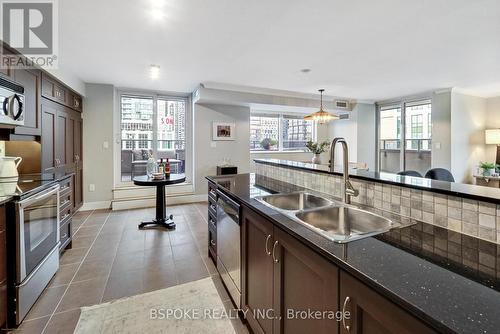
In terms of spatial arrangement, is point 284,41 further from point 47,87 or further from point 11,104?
point 47,87

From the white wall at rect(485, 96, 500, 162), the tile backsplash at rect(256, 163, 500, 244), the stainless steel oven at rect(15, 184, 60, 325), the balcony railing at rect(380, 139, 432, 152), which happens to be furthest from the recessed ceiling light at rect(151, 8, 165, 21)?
the white wall at rect(485, 96, 500, 162)

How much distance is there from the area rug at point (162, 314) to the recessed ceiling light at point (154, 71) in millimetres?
3113

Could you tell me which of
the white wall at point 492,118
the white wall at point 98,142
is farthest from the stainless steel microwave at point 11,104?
the white wall at point 492,118

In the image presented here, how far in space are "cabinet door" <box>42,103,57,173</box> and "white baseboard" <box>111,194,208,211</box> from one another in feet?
4.78

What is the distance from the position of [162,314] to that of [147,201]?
3437 millimetres

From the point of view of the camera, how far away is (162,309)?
1.86m

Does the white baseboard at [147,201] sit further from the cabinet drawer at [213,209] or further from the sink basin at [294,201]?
the sink basin at [294,201]

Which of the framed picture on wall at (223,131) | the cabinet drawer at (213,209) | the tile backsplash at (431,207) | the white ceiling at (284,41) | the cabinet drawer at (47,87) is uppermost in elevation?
the white ceiling at (284,41)

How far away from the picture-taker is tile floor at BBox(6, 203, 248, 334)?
1.83 meters

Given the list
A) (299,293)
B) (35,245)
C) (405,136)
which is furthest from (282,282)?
(405,136)

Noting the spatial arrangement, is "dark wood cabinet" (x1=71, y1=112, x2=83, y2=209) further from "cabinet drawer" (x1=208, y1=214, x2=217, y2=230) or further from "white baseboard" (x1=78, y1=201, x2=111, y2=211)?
"cabinet drawer" (x1=208, y1=214, x2=217, y2=230)

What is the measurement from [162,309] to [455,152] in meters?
6.01

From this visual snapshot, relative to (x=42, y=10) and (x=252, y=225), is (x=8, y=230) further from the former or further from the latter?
(x=42, y=10)

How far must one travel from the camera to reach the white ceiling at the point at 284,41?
2154mm
